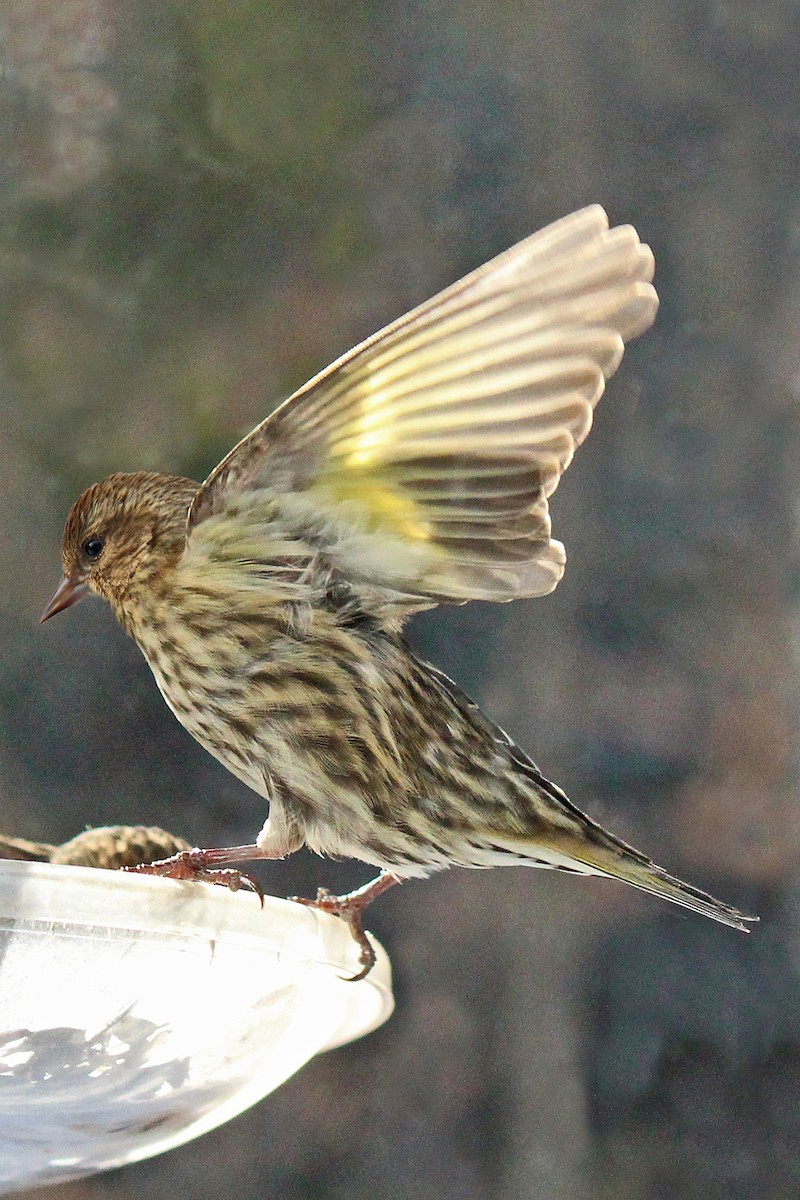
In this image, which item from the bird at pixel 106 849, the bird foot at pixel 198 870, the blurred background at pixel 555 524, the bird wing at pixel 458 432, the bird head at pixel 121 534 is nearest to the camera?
the bird wing at pixel 458 432

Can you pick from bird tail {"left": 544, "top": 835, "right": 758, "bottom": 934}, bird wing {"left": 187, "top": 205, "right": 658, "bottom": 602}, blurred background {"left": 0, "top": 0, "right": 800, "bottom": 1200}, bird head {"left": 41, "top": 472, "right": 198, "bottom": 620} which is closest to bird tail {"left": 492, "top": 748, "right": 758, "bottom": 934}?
bird tail {"left": 544, "top": 835, "right": 758, "bottom": 934}

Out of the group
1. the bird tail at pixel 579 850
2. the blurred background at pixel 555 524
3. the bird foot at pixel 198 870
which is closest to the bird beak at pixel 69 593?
the bird foot at pixel 198 870

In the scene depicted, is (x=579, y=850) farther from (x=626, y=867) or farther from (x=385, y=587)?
(x=385, y=587)

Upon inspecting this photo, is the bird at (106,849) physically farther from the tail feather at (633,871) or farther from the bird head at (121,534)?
the tail feather at (633,871)

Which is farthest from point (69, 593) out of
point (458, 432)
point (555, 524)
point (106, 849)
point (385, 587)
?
point (555, 524)

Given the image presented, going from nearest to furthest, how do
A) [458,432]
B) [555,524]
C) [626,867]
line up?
[458,432] → [626,867] → [555,524]

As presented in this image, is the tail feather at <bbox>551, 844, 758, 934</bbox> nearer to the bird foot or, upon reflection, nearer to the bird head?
the bird foot
